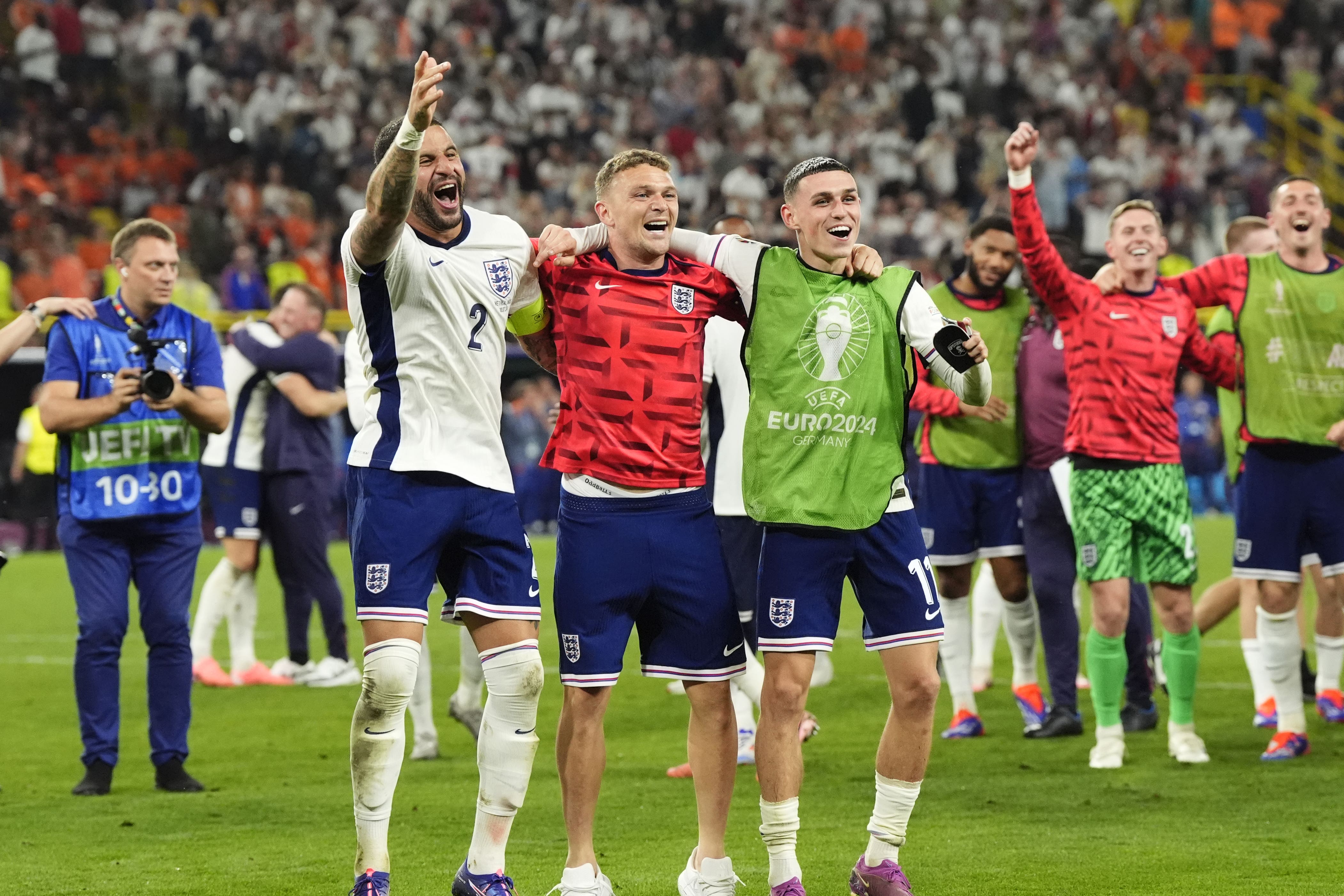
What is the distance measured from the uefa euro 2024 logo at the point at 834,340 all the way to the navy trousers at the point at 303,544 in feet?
19.2

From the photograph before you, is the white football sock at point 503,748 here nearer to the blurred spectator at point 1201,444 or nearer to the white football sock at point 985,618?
the white football sock at point 985,618

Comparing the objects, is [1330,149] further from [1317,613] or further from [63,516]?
[63,516]

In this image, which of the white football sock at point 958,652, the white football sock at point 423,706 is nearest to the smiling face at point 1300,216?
the white football sock at point 958,652

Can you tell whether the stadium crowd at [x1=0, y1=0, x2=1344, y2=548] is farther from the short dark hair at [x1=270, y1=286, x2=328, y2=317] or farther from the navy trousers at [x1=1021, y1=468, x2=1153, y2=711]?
the navy trousers at [x1=1021, y1=468, x2=1153, y2=711]

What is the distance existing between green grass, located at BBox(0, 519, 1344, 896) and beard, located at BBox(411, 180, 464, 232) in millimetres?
2163

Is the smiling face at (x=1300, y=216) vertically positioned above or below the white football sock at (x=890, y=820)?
above

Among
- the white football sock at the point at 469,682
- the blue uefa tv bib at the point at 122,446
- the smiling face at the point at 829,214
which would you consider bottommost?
the white football sock at the point at 469,682

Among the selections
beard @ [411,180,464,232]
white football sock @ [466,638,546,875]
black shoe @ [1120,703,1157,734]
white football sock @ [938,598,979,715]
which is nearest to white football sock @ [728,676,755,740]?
white football sock @ [938,598,979,715]

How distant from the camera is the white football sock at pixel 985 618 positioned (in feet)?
32.4

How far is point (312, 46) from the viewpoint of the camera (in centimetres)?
2462

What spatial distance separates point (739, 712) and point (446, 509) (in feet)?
9.63

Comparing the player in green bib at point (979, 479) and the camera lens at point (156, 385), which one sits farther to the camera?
the player in green bib at point (979, 479)

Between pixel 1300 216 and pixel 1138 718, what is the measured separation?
2.71 meters

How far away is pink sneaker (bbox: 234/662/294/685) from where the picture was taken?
35.5 feet
